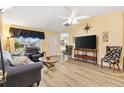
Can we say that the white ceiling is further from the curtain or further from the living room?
the curtain

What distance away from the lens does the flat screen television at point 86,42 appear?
6.81m

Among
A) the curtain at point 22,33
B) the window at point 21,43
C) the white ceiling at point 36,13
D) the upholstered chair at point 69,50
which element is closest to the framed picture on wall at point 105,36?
the white ceiling at point 36,13

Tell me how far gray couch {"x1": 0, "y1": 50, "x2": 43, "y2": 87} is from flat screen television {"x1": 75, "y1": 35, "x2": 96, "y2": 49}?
13.5ft

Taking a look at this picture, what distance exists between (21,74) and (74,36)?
19.8ft

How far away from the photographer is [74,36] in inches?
336

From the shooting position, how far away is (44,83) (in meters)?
3.74

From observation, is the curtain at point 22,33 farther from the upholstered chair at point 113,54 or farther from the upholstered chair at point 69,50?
the upholstered chair at point 113,54

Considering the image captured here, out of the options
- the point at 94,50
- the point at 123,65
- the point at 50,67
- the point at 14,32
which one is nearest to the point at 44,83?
the point at 50,67

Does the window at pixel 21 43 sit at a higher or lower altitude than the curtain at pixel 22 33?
lower

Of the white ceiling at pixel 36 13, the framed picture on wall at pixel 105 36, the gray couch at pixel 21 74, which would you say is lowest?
the gray couch at pixel 21 74

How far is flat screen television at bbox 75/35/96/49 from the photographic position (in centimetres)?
681

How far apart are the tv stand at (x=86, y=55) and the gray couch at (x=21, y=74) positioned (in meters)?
4.04

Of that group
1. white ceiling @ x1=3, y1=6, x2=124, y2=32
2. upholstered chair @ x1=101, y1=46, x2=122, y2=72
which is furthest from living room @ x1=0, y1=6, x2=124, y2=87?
upholstered chair @ x1=101, y1=46, x2=122, y2=72

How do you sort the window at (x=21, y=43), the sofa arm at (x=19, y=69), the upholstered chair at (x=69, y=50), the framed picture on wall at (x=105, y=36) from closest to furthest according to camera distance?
the sofa arm at (x=19, y=69) < the window at (x=21, y=43) < the framed picture on wall at (x=105, y=36) < the upholstered chair at (x=69, y=50)
